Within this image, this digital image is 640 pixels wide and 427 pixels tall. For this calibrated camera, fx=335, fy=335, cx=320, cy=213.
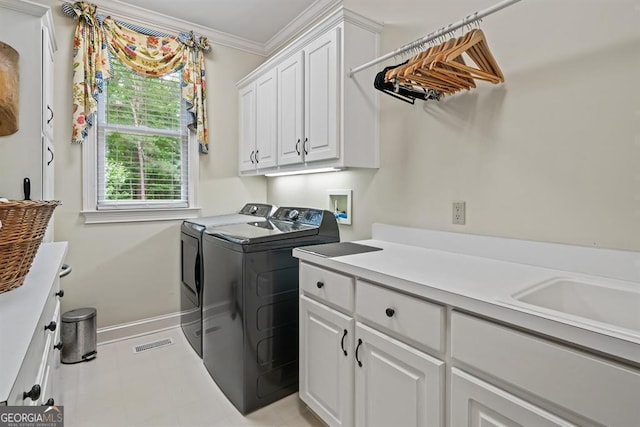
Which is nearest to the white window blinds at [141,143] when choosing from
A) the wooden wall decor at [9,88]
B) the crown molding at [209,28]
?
the crown molding at [209,28]

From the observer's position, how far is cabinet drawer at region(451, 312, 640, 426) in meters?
0.72

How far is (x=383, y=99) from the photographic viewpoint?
6.96ft

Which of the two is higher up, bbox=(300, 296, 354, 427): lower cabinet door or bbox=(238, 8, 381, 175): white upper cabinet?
bbox=(238, 8, 381, 175): white upper cabinet

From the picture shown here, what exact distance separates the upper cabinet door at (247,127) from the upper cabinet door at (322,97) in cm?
86

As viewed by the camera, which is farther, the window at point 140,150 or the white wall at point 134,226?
the window at point 140,150

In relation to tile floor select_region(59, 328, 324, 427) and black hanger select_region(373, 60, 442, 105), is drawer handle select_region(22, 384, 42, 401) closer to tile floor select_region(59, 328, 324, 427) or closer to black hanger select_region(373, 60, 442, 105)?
tile floor select_region(59, 328, 324, 427)

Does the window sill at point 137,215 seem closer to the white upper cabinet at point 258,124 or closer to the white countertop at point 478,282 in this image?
the white upper cabinet at point 258,124

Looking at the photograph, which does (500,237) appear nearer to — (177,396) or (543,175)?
(543,175)

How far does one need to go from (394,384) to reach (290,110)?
6.24 ft

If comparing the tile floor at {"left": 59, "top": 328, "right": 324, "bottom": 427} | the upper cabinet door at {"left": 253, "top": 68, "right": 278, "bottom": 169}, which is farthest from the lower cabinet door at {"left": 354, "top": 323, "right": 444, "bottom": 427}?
the upper cabinet door at {"left": 253, "top": 68, "right": 278, "bottom": 169}

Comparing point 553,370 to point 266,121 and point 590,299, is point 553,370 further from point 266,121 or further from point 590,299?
point 266,121

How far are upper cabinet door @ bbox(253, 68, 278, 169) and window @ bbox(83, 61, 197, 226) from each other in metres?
0.68

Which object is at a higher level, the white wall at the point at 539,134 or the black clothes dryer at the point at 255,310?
the white wall at the point at 539,134

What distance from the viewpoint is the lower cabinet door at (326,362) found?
1.47 meters
